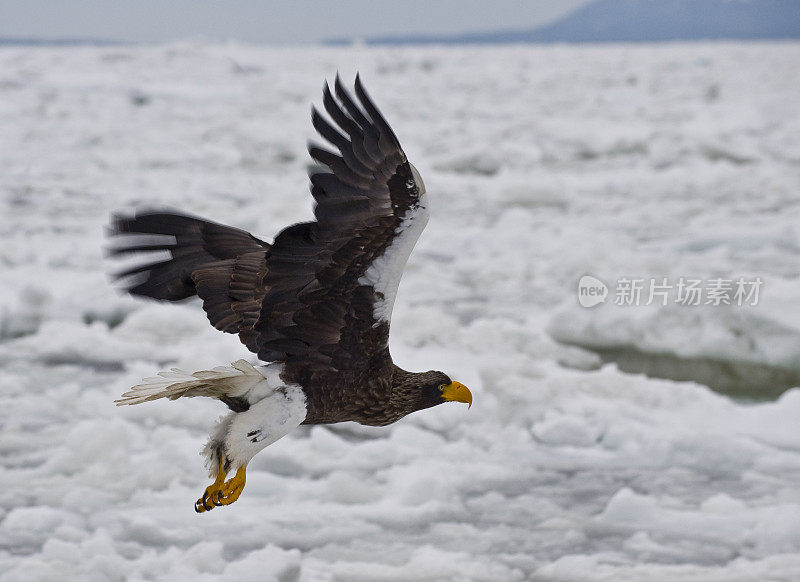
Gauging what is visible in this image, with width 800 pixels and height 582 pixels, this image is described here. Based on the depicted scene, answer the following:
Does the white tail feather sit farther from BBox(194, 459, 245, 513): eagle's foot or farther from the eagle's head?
the eagle's head

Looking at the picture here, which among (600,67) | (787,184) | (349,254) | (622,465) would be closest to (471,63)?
(600,67)

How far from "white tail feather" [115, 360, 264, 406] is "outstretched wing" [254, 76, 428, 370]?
10 centimetres

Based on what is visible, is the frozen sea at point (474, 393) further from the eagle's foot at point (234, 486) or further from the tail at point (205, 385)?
the tail at point (205, 385)

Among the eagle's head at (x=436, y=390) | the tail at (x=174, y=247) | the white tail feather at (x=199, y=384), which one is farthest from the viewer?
the tail at (x=174, y=247)

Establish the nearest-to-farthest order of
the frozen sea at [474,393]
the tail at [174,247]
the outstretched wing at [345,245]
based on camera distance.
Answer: the outstretched wing at [345,245], the tail at [174,247], the frozen sea at [474,393]

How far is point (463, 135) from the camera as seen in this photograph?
45.4 ft

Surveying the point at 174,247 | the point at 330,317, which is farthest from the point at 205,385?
the point at 174,247

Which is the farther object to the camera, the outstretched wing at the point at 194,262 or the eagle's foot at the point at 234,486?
the outstretched wing at the point at 194,262

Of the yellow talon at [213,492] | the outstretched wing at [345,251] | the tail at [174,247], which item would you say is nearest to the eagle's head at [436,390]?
the outstretched wing at [345,251]

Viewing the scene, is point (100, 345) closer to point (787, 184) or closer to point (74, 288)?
point (74, 288)

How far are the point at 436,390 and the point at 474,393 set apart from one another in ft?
7.53

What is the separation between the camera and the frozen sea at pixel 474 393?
3.90 meters

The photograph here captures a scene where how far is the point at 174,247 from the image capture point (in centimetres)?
349

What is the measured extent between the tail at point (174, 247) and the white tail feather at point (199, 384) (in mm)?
584
